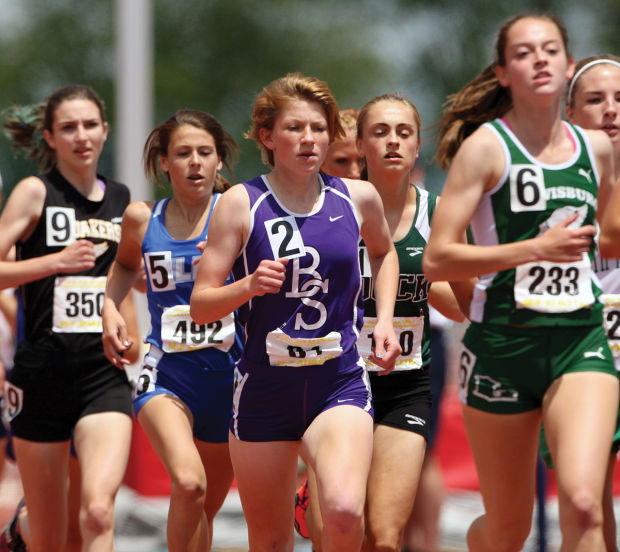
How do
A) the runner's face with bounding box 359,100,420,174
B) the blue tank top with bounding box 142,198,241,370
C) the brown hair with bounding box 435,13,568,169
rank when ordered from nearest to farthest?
the brown hair with bounding box 435,13,568,169, the runner's face with bounding box 359,100,420,174, the blue tank top with bounding box 142,198,241,370

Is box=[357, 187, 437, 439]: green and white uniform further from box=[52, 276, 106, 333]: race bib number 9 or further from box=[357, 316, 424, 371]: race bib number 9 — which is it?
box=[52, 276, 106, 333]: race bib number 9

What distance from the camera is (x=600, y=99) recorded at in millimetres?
6016

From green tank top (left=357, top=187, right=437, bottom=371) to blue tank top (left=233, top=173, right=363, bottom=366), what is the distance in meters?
0.70

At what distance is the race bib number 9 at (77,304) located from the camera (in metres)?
6.43

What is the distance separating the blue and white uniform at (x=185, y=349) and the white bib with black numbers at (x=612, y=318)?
5.75 feet

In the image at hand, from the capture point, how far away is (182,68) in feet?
111

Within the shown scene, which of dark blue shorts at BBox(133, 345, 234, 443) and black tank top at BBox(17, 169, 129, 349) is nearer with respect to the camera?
dark blue shorts at BBox(133, 345, 234, 443)

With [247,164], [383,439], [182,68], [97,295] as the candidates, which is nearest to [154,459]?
[97,295]

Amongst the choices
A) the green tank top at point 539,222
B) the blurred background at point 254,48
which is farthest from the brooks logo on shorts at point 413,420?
the blurred background at point 254,48

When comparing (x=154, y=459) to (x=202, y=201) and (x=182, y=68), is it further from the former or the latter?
(x=182, y=68)

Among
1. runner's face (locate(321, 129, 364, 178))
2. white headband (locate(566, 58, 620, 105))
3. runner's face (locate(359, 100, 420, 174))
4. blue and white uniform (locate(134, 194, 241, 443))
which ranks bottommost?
blue and white uniform (locate(134, 194, 241, 443))

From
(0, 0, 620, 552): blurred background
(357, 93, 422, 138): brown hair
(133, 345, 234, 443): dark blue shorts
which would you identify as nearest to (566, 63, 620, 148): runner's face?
(357, 93, 422, 138): brown hair

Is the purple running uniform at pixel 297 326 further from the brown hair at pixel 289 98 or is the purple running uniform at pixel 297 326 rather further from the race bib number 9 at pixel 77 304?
the race bib number 9 at pixel 77 304

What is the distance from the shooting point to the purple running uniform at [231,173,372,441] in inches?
203
